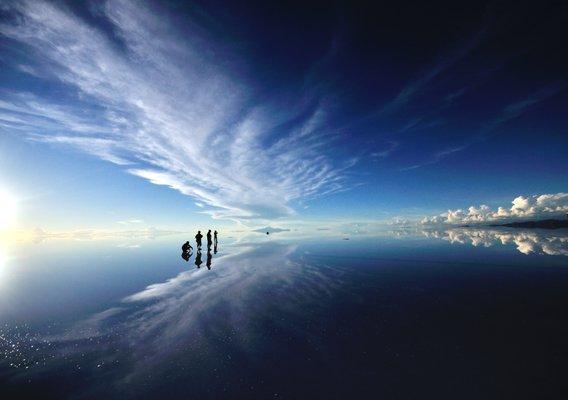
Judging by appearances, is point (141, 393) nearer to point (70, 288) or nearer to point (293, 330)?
point (293, 330)

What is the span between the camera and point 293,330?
47.0 feet

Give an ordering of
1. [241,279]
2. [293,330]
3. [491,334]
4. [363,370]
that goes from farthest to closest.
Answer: [241,279] < [293,330] < [491,334] < [363,370]

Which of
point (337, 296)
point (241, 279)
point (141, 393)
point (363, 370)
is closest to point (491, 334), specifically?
point (363, 370)

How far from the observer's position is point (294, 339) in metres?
13.3

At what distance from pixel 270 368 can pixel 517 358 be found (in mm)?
10317

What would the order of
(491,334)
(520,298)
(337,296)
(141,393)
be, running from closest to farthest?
(141,393) < (491,334) < (520,298) < (337,296)

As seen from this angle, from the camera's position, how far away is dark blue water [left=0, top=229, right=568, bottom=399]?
965 cm

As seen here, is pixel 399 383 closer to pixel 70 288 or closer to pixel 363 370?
pixel 363 370

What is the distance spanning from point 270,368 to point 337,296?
1079cm

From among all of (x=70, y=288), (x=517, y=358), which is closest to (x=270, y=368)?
(x=517, y=358)

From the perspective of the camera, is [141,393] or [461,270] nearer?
[141,393]

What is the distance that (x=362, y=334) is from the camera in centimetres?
1362

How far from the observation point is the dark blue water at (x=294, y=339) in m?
9.65

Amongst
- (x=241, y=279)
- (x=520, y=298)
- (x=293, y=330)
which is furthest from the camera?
(x=241, y=279)
